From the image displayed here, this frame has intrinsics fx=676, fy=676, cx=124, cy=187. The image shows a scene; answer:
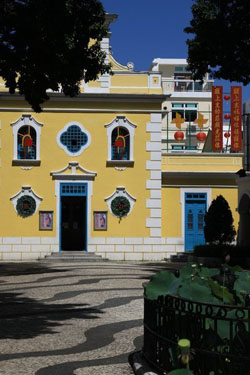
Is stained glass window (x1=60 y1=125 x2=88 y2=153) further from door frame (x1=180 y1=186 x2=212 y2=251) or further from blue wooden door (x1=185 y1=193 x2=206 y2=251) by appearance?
blue wooden door (x1=185 y1=193 x2=206 y2=251)

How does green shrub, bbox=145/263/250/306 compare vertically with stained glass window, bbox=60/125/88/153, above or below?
below

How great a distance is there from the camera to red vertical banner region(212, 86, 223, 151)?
30.9 m

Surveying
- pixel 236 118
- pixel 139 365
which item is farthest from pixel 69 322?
pixel 236 118

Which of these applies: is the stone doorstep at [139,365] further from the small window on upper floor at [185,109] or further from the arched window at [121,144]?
the small window on upper floor at [185,109]

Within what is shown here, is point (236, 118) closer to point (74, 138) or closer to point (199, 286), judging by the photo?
point (74, 138)

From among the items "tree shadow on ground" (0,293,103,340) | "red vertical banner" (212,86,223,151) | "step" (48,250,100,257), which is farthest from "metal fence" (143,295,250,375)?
"red vertical banner" (212,86,223,151)

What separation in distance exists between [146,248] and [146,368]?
65.9 ft

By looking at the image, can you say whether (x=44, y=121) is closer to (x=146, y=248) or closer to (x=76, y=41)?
(x=146, y=248)

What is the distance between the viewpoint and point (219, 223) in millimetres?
24938

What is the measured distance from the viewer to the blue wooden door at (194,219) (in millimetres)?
27891

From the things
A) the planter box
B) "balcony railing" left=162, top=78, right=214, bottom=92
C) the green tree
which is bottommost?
the planter box

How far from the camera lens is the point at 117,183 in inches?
1083

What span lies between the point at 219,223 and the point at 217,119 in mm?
8532

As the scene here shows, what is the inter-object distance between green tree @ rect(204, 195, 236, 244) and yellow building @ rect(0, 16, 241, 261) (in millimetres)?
2796
